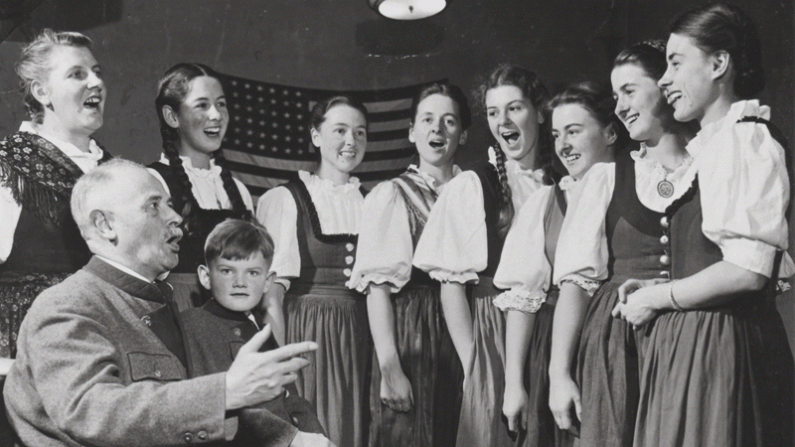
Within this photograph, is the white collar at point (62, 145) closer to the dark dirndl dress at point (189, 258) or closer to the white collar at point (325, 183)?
the dark dirndl dress at point (189, 258)

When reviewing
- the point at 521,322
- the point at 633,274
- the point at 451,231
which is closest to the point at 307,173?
the point at 451,231

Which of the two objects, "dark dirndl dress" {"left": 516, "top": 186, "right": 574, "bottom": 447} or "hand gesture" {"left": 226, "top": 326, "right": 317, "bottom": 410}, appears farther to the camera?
"dark dirndl dress" {"left": 516, "top": 186, "right": 574, "bottom": 447}

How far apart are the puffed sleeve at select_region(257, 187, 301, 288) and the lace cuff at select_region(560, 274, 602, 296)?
37.8 inches

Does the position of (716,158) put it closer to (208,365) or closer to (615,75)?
(615,75)

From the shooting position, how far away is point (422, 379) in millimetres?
3441

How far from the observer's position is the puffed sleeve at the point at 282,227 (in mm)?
3408

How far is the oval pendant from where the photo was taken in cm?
289

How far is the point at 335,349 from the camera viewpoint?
342 centimetres

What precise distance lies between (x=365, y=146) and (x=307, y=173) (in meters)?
0.24

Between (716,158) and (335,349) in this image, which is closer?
(716,158)

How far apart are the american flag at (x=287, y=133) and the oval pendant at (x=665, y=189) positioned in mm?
1030

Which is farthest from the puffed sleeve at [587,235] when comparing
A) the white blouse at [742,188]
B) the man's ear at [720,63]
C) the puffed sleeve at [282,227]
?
the puffed sleeve at [282,227]

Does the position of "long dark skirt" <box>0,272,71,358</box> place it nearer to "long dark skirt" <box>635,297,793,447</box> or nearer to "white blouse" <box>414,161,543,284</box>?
"white blouse" <box>414,161,543,284</box>

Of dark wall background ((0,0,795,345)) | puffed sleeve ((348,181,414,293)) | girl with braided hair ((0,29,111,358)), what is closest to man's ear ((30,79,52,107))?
girl with braided hair ((0,29,111,358))
